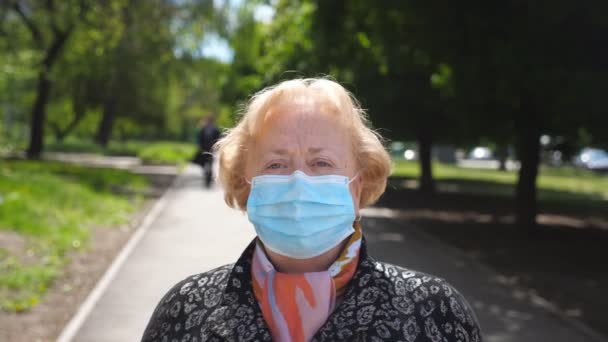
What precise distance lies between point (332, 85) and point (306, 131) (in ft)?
0.67

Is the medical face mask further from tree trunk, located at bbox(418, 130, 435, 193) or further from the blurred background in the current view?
tree trunk, located at bbox(418, 130, 435, 193)

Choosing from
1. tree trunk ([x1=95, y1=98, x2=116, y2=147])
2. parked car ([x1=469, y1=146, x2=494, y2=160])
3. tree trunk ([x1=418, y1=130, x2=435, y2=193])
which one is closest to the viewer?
tree trunk ([x1=418, y1=130, x2=435, y2=193])

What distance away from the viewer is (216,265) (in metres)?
9.73

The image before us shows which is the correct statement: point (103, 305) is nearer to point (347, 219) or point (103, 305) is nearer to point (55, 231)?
point (55, 231)

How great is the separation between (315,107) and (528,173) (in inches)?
486

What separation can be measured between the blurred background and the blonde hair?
17cm

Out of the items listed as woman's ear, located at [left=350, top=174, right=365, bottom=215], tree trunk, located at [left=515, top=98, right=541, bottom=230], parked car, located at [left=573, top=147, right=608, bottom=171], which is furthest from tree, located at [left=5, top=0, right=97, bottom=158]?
parked car, located at [left=573, top=147, right=608, bottom=171]

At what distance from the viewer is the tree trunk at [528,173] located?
45.0 feet

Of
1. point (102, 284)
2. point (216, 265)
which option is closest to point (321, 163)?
point (102, 284)

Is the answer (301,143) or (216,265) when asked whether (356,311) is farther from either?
(216,265)

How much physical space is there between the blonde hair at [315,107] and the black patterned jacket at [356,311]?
0.24 m

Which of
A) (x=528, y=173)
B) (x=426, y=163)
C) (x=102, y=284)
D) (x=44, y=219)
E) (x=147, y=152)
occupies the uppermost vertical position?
(x=528, y=173)

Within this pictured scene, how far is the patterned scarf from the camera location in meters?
2.11

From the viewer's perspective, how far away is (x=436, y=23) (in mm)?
10789
